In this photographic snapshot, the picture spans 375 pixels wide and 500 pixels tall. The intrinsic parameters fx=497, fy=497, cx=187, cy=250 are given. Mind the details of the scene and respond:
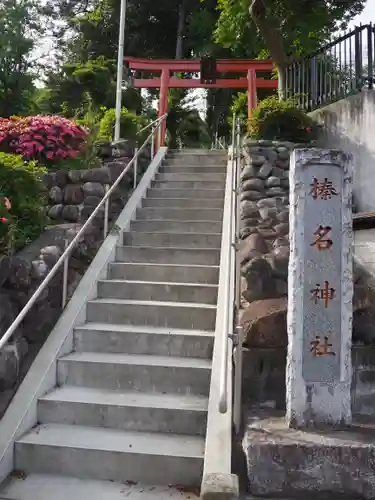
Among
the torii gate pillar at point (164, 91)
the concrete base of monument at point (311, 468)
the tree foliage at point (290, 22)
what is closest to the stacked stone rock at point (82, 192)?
the concrete base of monument at point (311, 468)

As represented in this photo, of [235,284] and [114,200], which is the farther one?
[114,200]

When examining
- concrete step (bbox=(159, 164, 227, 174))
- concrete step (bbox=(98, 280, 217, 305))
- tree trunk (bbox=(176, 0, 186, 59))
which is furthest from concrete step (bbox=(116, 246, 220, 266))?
tree trunk (bbox=(176, 0, 186, 59))

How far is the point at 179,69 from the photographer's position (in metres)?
13.0

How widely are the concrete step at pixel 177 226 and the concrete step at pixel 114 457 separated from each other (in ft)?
11.7

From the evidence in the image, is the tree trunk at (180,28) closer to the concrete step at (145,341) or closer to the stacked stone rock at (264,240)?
the stacked stone rock at (264,240)

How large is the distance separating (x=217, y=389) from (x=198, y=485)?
720mm

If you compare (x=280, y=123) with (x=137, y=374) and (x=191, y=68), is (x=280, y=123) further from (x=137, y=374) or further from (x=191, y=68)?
(x=137, y=374)

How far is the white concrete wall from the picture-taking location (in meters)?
7.54

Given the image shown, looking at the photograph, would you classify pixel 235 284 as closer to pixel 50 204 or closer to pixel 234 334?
pixel 234 334

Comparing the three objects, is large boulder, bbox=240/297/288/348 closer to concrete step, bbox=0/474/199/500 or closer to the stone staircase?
the stone staircase

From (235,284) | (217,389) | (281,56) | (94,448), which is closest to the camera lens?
(94,448)

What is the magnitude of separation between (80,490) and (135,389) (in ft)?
3.45

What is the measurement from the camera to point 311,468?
10.7 feet

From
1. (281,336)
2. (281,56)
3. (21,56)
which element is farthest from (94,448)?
(21,56)
